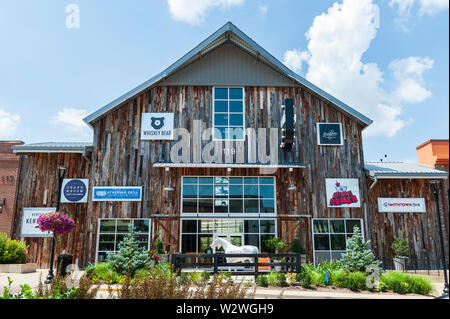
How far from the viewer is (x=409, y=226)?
1722 cm

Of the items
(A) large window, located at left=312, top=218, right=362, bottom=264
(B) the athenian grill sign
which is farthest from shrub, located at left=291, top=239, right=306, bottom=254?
(B) the athenian grill sign

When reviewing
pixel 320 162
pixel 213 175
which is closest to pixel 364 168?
pixel 320 162

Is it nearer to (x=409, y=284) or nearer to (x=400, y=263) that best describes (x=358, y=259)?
(x=409, y=284)

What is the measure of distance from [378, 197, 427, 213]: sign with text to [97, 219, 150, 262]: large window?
12.1 meters

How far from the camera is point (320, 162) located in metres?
17.5

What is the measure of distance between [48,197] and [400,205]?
722 inches

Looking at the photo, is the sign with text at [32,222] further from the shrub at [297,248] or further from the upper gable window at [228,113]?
the shrub at [297,248]

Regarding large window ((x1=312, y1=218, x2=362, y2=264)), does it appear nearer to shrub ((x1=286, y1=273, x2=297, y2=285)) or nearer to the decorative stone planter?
shrub ((x1=286, y1=273, x2=297, y2=285))

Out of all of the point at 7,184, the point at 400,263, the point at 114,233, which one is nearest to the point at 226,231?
the point at 114,233

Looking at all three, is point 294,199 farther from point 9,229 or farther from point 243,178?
point 9,229
